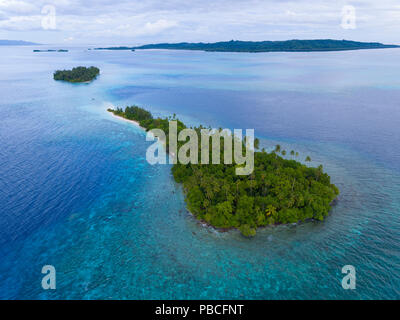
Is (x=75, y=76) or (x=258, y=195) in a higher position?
(x=75, y=76)

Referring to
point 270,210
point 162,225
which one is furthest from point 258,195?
point 162,225

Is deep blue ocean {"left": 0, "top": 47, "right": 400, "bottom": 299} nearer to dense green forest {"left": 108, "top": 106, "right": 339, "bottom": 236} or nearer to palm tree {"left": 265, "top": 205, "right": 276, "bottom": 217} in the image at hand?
dense green forest {"left": 108, "top": 106, "right": 339, "bottom": 236}

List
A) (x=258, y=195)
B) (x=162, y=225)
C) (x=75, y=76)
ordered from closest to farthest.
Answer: (x=162, y=225)
(x=258, y=195)
(x=75, y=76)

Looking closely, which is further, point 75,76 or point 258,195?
point 75,76

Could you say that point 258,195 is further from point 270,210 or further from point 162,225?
point 162,225

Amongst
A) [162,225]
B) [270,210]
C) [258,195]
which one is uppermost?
[258,195]

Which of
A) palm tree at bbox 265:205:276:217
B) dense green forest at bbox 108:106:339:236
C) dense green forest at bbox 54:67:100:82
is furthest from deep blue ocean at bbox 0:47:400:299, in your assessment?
dense green forest at bbox 54:67:100:82
